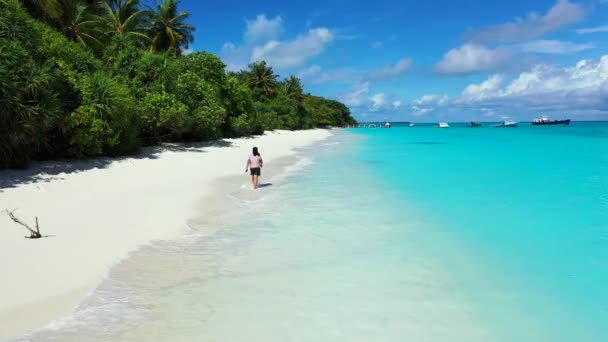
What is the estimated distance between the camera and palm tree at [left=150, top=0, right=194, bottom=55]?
38.8 m

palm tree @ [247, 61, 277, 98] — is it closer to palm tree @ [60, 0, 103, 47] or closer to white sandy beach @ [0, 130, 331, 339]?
palm tree @ [60, 0, 103, 47]

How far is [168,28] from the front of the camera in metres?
38.8

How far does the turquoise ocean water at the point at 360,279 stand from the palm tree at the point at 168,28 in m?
32.9

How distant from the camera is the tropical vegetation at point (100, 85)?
38.2ft

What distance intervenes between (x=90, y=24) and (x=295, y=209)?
2206 centimetres

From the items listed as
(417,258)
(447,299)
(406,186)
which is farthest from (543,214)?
(447,299)

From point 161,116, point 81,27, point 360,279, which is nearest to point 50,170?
point 161,116

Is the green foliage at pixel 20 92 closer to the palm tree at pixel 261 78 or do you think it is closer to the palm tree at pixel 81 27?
the palm tree at pixel 81 27

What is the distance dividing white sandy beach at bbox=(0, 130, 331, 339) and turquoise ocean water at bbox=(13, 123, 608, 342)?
1.29ft

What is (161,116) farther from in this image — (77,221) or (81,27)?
(77,221)

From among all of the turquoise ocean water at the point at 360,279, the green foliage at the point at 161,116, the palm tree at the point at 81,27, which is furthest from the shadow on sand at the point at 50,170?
the palm tree at the point at 81,27

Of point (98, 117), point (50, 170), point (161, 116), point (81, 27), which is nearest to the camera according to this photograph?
point (50, 170)

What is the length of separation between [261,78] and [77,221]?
62.7 metres

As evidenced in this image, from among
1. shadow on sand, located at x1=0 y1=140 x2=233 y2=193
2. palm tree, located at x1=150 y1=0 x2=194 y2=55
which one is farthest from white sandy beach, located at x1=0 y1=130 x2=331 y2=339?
palm tree, located at x1=150 y1=0 x2=194 y2=55
